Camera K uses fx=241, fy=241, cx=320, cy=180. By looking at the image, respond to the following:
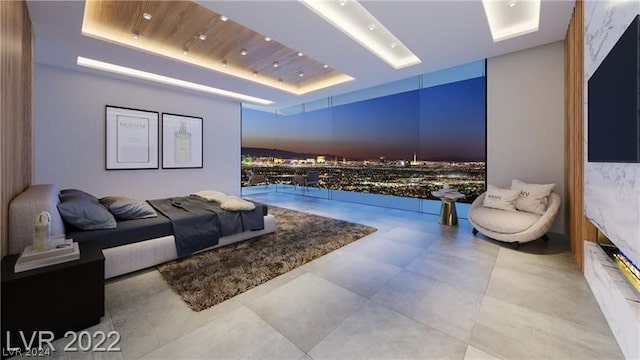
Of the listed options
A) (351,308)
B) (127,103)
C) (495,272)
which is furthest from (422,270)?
(127,103)

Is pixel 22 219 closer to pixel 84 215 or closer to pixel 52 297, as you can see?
pixel 84 215

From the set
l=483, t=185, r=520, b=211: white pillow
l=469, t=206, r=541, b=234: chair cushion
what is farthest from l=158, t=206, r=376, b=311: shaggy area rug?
l=483, t=185, r=520, b=211: white pillow

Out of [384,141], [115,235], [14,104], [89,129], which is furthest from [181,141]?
[384,141]

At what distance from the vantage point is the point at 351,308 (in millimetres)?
2070

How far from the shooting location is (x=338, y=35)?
3490 mm

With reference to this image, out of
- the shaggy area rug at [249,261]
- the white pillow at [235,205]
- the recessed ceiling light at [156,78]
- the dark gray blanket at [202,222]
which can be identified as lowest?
the shaggy area rug at [249,261]

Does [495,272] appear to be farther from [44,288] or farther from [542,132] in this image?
[44,288]

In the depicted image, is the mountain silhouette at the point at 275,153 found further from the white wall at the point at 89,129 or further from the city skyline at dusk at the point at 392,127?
the white wall at the point at 89,129

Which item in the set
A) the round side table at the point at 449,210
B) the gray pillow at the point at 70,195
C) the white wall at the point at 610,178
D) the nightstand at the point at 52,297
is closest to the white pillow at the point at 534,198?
the round side table at the point at 449,210

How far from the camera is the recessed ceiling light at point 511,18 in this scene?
3117mm

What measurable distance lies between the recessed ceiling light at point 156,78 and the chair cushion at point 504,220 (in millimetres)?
6086

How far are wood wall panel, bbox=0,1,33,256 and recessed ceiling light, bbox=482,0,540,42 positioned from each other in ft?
15.1

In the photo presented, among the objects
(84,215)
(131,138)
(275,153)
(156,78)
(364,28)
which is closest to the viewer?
(84,215)

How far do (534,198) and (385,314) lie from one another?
10.5 ft
